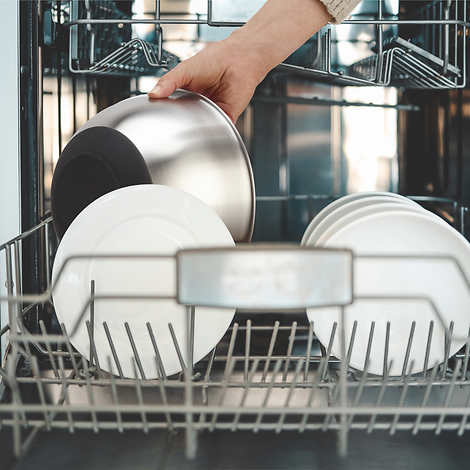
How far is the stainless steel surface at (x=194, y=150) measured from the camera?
2.26ft

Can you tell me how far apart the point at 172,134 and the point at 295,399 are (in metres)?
0.30

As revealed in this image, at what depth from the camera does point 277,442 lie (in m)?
0.55

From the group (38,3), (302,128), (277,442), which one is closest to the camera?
(277,442)

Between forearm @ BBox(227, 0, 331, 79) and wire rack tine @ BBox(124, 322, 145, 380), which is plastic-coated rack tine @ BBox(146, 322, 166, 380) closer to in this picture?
wire rack tine @ BBox(124, 322, 145, 380)

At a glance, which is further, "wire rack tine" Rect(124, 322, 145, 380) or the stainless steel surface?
the stainless steel surface

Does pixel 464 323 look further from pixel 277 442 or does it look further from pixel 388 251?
pixel 277 442

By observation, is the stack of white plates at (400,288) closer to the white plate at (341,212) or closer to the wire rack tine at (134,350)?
the white plate at (341,212)

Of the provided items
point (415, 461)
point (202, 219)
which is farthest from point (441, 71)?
point (415, 461)

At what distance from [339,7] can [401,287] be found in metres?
0.35

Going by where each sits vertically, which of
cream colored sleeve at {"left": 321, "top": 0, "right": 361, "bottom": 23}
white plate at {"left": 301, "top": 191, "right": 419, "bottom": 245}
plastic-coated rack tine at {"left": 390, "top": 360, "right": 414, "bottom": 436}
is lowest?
plastic-coated rack tine at {"left": 390, "top": 360, "right": 414, "bottom": 436}

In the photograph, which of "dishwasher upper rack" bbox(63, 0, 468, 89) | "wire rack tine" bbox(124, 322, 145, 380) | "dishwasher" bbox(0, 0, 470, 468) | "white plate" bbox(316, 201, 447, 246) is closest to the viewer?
"dishwasher" bbox(0, 0, 470, 468)

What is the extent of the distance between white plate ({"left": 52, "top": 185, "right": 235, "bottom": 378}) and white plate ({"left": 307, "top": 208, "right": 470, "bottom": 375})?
0.12m

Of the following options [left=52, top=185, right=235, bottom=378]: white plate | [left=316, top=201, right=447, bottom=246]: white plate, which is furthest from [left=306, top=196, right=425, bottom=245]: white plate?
[left=52, top=185, right=235, bottom=378]: white plate

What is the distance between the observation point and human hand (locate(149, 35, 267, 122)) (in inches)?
31.1
